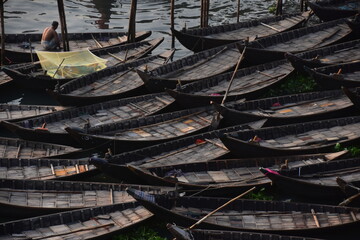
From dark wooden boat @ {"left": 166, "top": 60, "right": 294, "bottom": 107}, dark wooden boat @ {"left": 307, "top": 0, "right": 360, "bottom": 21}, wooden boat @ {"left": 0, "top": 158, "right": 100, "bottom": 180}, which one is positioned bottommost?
wooden boat @ {"left": 0, "top": 158, "right": 100, "bottom": 180}

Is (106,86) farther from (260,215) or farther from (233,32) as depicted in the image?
(260,215)

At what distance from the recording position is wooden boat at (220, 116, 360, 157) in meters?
18.0

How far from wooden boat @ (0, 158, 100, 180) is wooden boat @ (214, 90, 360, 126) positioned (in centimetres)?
420

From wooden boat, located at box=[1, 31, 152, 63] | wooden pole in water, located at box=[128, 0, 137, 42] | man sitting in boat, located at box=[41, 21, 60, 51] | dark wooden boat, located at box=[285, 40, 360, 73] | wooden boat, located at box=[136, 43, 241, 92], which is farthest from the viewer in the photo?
wooden pole in water, located at box=[128, 0, 137, 42]

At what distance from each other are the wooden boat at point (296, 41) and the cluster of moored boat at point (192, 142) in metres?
0.05

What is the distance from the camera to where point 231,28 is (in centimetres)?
2703

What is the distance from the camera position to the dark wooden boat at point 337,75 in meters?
21.3

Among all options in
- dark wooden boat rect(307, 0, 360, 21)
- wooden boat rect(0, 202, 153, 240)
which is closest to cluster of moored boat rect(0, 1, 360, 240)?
wooden boat rect(0, 202, 153, 240)

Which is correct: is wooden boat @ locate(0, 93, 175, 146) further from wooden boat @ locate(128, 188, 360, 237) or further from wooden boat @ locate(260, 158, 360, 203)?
wooden boat @ locate(260, 158, 360, 203)

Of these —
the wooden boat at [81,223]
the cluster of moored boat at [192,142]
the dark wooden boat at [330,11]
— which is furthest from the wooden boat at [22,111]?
the dark wooden boat at [330,11]

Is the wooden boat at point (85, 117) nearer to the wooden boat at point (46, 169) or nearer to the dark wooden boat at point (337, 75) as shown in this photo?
the wooden boat at point (46, 169)

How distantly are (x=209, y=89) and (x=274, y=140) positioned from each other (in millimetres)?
3627

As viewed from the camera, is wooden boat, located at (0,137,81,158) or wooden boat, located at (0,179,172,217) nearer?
wooden boat, located at (0,179,172,217)

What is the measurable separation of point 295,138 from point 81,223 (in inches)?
265
